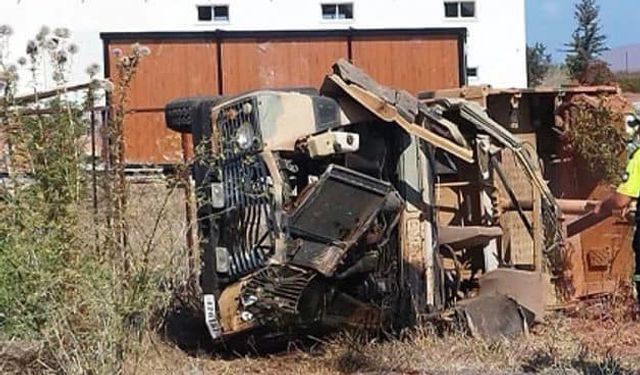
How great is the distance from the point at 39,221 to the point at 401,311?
2866 millimetres

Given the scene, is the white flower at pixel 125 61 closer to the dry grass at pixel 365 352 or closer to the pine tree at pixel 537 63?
the dry grass at pixel 365 352

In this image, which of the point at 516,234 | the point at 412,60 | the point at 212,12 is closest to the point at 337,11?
the point at 212,12

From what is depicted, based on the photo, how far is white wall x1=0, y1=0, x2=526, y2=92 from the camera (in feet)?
103

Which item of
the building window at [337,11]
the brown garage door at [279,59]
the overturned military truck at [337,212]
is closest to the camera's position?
the overturned military truck at [337,212]

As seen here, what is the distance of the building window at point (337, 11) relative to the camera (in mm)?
34094

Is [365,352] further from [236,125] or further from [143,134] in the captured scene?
[143,134]

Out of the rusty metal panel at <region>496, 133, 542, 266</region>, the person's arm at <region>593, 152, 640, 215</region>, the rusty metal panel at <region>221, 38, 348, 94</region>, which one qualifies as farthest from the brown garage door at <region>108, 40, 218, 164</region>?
the person's arm at <region>593, 152, 640, 215</region>

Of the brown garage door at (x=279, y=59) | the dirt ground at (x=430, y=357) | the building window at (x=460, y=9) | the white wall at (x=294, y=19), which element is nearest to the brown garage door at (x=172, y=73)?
the brown garage door at (x=279, y=59)

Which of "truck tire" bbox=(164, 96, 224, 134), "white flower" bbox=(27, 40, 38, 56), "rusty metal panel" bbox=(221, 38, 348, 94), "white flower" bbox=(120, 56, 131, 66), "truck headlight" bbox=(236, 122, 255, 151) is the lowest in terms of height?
"truck headlight" bbox=(236, 122, 255, 151)

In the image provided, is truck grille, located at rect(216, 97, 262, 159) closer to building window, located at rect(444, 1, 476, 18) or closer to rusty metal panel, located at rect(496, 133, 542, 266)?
rusty metal panel, located at rect(496, 133, 542, 266)

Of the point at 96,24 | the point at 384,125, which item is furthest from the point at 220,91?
the point at 384,125

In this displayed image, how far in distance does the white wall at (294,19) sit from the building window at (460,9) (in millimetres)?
166

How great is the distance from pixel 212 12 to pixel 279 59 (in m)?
9.42

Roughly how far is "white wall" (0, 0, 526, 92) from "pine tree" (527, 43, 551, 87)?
10.8 meters
